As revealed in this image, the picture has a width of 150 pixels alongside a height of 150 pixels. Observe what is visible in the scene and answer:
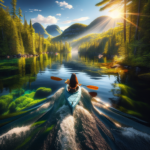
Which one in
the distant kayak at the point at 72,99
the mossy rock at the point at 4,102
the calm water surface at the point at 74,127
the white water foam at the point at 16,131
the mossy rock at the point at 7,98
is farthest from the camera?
the mossy rock at the point at 7,98

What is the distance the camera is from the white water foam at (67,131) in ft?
12.4

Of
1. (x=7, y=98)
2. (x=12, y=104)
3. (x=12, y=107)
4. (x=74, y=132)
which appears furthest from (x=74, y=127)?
(x=7, y=98)

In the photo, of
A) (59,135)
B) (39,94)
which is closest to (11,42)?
(39,94)

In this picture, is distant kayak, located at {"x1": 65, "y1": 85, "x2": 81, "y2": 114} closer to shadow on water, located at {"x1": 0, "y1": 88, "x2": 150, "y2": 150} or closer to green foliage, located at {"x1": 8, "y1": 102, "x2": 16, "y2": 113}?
shadow on water, located at {"x1": 0, "y1": 88, "x2": 150, "y2": 150}

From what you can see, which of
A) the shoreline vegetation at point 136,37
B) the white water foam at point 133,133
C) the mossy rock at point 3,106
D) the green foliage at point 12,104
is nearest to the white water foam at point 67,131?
the white water foam at point 133,133

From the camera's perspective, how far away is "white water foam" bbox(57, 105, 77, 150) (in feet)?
12.4

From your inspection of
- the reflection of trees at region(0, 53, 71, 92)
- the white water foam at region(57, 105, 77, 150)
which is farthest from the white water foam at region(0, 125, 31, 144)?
the reflection of trees at region(0, 53, 71, 92)

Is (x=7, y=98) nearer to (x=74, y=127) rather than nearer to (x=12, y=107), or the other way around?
(x=12, y=107)

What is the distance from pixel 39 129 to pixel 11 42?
43616mm

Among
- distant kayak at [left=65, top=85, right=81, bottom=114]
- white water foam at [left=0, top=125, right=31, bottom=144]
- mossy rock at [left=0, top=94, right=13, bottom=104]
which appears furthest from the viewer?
mossy rock at [left=0, top=94, right=13, bottom=104]

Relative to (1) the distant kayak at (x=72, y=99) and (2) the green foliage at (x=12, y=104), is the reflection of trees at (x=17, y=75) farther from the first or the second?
(1) the distant kayak at (x=72, y=99)

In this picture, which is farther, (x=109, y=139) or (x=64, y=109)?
(x=64, y=109)

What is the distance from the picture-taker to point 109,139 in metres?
4.14

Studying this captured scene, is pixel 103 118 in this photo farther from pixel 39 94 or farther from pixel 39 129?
pixel 39 94
